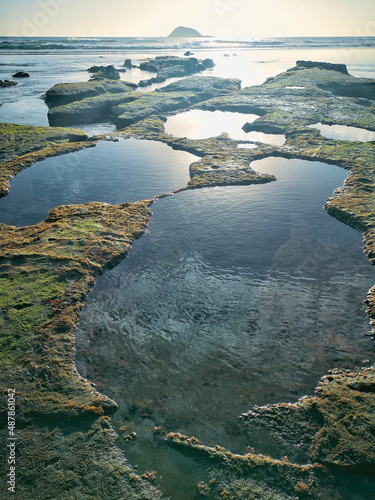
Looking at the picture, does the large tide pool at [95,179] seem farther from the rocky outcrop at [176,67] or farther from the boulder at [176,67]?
the boulder at [176,67]

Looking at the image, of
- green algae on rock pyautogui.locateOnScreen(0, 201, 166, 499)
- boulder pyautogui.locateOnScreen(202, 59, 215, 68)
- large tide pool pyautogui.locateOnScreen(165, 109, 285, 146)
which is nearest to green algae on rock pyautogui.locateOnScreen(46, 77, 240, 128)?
large tide pool pyautogui.locateOnScreen(165, 109, 285, 146)

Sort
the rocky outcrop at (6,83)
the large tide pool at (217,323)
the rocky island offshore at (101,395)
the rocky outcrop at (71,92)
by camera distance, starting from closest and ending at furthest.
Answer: the rocky island offshore at (101,395)
the large tide pool at (217,323)
the rocky outcrop at (71,92)
the rocky outcrop at (6,83)

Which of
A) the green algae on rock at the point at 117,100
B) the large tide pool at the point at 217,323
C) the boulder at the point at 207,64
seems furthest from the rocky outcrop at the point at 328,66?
the large tide pool at the point at 217,323

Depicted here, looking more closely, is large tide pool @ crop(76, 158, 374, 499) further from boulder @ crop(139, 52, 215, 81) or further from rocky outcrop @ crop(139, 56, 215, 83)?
boulder @ crop(139, 52, 215, 81)

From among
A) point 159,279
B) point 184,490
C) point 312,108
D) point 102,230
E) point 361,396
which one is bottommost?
point 184,490

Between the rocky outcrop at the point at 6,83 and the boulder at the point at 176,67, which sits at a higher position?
the boulder at the point at 176,67

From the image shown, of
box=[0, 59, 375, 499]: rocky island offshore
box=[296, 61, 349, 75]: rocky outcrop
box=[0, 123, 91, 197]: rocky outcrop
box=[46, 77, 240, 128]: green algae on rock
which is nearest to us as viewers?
box=[0, 59, 375, 499]: rocky island offshore

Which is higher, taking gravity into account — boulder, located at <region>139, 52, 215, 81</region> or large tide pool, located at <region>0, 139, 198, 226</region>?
boulder, located at <region>139, 52, 215, 81</region>

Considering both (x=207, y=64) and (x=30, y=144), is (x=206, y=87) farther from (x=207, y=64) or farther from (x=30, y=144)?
(x=207, y=64)

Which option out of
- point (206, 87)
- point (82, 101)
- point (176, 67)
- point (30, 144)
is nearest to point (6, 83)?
point (82, 101)

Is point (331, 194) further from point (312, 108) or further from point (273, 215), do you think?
point (312, 108)

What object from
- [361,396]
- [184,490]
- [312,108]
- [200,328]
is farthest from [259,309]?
[312,108]
